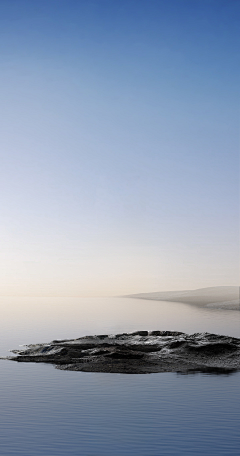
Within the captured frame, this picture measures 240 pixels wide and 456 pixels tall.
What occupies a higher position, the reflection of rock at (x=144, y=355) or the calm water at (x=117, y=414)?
the reflection of rock at (x=144, y=355)

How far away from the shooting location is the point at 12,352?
41.0 meters

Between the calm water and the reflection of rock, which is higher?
the reflection of rock

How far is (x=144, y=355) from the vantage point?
36.6m

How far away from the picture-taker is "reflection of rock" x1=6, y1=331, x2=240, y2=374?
33.0 metres

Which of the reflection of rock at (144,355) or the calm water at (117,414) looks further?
the reflection of rock at (144,355)

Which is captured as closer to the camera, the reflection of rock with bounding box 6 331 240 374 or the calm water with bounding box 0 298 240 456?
the calm water with bounding box 0 298 240 456

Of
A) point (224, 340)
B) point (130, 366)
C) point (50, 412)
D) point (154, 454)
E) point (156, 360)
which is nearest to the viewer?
point (154, 454)

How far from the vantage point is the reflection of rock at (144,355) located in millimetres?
33000

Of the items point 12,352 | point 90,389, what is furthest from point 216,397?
point 12,352

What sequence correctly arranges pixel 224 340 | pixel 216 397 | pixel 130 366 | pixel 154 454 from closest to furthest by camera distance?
1. pixel 154 454
2. pixel 216 397
3. pixel 130 366
4. pixel 224 340

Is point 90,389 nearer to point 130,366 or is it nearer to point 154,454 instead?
point 130,366

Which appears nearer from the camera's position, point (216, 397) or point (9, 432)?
point (9, 432)

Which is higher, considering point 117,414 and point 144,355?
point 144,355

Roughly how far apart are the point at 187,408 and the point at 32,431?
7.60 m
